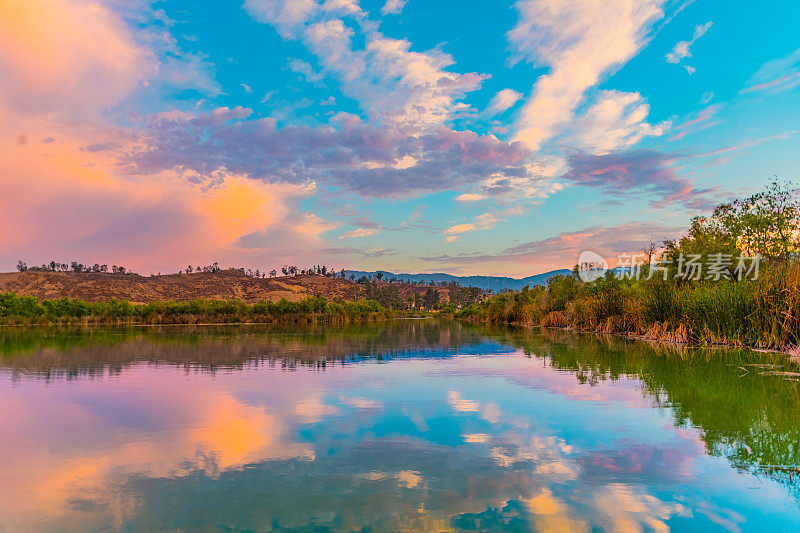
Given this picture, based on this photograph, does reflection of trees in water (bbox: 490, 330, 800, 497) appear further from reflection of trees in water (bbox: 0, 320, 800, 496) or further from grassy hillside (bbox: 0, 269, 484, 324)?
grassy hillside (bbox: 0, 269, 484, 324)

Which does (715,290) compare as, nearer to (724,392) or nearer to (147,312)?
(724,392)

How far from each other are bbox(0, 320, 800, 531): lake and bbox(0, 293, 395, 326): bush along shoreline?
177 ft

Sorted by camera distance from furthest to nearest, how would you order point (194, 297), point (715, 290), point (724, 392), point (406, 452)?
point (194, 297), point (715, 290), point (724, 392), point (406, 452)

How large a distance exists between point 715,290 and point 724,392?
13320mm

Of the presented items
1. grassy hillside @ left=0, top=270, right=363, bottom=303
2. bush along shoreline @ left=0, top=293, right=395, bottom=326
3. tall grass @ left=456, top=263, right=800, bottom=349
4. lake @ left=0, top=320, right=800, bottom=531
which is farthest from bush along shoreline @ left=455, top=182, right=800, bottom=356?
grassy hillside @ left=0, top=270, right=363, bottom=303

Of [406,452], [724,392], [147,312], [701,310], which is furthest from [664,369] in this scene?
[147,312]

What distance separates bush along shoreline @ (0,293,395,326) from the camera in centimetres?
6188

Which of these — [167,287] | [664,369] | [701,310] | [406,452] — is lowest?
[406,452]


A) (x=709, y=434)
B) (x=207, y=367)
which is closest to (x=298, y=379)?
(x=207, y=367)

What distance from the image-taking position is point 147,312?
6406cm

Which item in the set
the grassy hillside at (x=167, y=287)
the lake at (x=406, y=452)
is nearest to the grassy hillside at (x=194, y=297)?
the grassy hillside at (x=167, y=287)

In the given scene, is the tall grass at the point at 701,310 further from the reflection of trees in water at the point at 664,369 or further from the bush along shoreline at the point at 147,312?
the bush along shoreline at the point at 147,312

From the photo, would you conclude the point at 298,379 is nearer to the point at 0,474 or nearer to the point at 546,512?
the point at 0,474

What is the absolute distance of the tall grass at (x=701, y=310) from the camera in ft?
62.3
